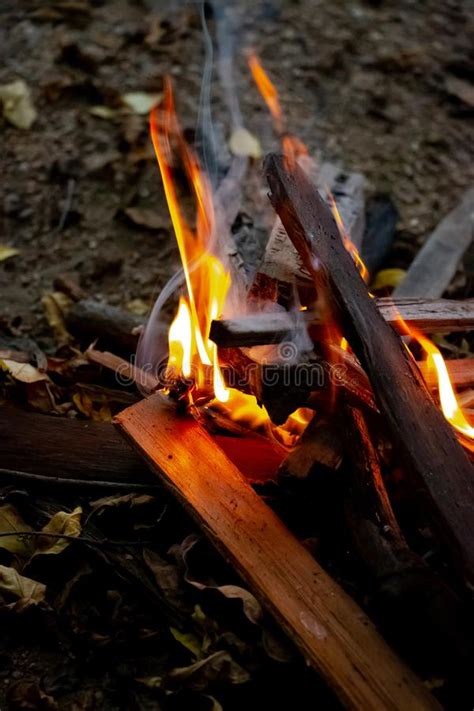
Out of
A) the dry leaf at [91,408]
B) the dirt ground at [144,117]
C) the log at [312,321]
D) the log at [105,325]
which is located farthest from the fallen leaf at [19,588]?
the dirt ground at [144,117]

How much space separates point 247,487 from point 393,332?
604mm

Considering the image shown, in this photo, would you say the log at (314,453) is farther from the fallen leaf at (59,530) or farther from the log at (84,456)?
the fallen leaf at (59,530)

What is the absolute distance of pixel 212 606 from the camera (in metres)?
1.86

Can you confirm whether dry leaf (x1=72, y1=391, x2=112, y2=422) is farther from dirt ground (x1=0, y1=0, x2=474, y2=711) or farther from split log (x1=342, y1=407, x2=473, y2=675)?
split log (x1=342, y1=407, x2=473, y2=675)

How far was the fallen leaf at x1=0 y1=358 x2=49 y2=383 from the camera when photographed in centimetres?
245

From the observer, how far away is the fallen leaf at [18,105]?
3.69m

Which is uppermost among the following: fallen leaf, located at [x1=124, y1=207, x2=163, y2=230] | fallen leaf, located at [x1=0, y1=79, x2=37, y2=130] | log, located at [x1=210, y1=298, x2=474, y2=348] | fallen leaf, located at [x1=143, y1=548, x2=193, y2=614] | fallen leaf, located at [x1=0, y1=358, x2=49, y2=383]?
log, located at [x1=210, y1=298, x2=474, y2=348]

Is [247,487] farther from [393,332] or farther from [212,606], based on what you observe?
[393,332]

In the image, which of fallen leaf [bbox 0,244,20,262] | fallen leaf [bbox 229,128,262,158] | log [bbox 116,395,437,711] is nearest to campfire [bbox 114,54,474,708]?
log [bbox 116,395,437,711]

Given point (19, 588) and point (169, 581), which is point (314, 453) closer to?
point (169, 581)

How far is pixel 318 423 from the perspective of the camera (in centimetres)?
203

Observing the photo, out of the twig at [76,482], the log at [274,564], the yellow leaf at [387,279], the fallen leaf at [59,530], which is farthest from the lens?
the yellow leaf at [387,279]

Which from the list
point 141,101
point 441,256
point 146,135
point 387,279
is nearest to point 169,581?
point 387,279

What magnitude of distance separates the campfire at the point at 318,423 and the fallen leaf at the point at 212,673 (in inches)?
6.5
